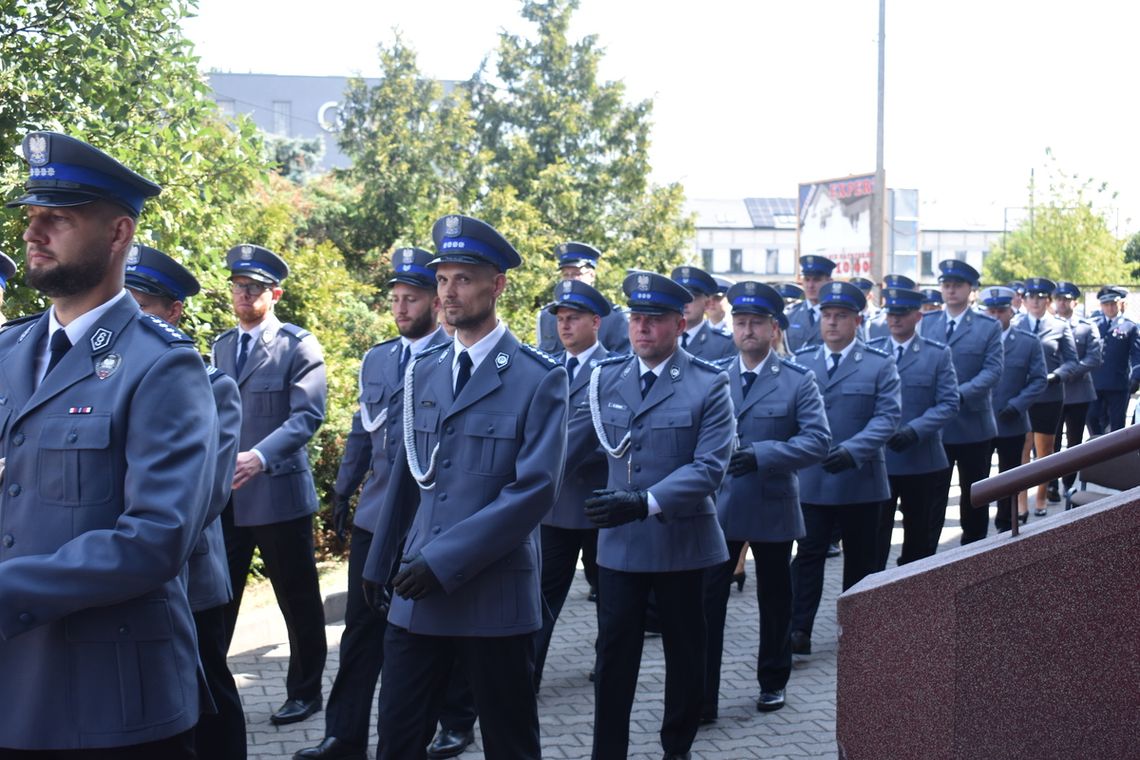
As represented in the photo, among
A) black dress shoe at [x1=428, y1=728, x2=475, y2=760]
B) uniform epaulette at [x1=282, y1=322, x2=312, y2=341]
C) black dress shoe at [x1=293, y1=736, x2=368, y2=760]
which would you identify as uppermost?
uniform epaulette at [x1=282, y1=322, x2=312, y2=341]

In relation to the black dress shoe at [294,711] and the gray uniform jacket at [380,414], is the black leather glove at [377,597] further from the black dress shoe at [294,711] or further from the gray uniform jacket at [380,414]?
the black dress shoe at [294,711]

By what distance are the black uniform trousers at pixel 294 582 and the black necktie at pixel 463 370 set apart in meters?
2.21

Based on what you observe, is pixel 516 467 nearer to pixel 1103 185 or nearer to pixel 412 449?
pixel 412 449

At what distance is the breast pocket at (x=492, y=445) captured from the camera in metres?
4.53

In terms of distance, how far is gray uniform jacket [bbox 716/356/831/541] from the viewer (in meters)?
6.94

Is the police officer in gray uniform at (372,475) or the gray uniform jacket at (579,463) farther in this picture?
the gray uniform jacket at (579,463)

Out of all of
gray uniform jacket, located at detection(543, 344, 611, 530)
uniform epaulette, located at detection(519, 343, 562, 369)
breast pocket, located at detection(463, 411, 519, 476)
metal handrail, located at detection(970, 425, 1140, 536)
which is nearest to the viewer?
metal handrail, located at detection(970, 425, 1140, 536)

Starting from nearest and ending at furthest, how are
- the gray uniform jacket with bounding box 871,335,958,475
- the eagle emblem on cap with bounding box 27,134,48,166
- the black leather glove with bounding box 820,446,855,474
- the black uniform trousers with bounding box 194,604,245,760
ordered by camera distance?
the eagle emblem on cap with bounding box 27,134,48,166 < the black uniform trousers with bounding box 194,604,245,760 < the black leather glove with bounding box 820,446,855,474 < the gray uniform jacket with bounding box 871,335,958,475

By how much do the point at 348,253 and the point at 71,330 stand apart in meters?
24.6

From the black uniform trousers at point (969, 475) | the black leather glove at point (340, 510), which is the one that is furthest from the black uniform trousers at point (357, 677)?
the black uniform trousers at point (969, 475)

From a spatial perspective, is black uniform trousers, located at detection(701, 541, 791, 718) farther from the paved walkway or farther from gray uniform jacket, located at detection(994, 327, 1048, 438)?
gray uniform jacket, located at detection(994, 327, 1048, 438)

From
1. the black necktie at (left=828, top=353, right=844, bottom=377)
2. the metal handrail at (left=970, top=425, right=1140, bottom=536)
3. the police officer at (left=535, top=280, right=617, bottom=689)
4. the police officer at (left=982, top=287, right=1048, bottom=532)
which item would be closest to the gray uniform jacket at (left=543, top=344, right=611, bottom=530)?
the police officer at (left=535, top=280, right=617, bottom=689)

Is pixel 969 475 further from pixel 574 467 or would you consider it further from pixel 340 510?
pixel 340 510

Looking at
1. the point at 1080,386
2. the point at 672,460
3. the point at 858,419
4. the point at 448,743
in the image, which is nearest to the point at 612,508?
the point at 672,460
